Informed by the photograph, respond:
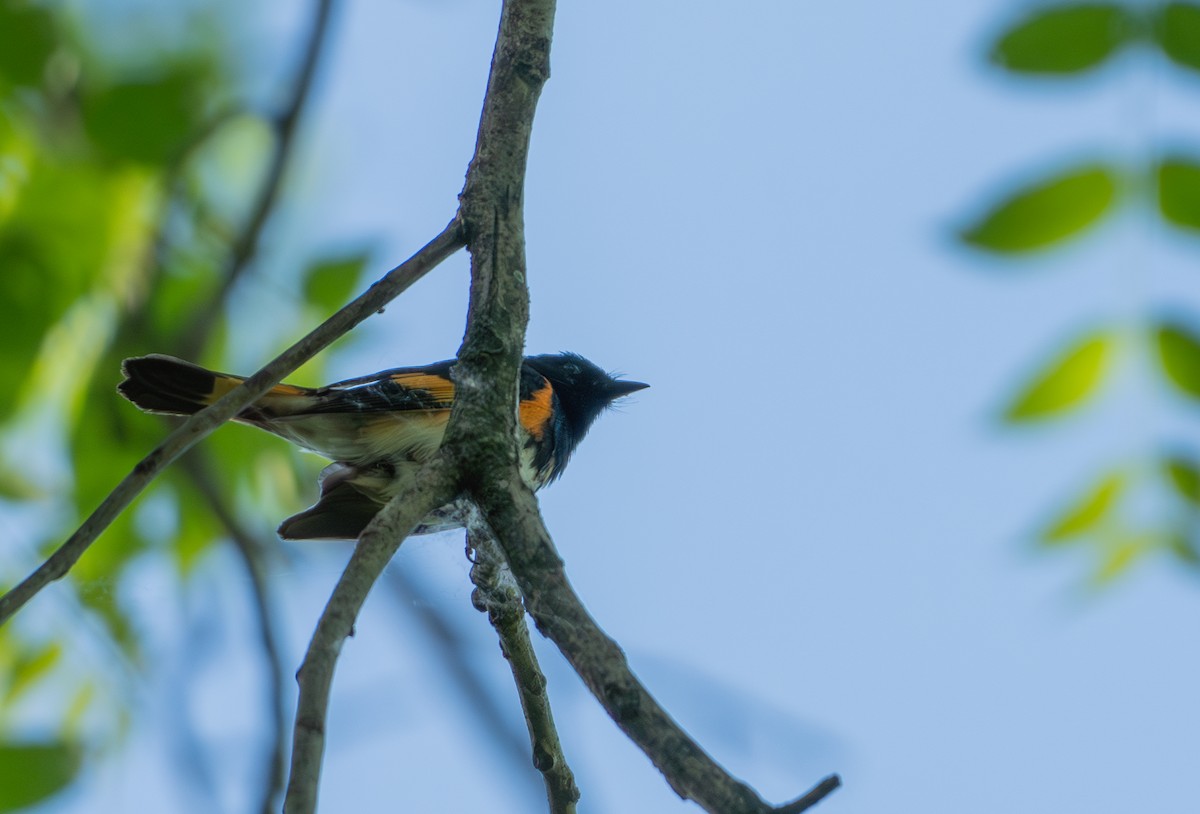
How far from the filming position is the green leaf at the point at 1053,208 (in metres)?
2.33

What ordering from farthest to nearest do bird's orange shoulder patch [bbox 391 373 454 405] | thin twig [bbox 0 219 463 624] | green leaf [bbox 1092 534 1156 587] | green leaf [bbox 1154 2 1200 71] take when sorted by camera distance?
bird's orange shoulder patch [bbox 391 373 454 405] < green leaf [bbox 1092 534 1156 587] < green leaf [bbox 1154 2 1200 71] < thin twig [bbox 0 219 463 624]

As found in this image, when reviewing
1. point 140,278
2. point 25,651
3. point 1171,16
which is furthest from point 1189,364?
point 25,651

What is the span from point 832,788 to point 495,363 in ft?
2.67

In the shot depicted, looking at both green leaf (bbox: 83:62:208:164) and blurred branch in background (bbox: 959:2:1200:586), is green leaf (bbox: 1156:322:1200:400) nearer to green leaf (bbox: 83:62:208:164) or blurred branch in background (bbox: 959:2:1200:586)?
blurred branch in background (bbox: 959:2:1200:586)

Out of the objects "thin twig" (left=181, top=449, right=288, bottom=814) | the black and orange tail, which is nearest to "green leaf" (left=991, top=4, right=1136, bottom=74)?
the black and orange tail

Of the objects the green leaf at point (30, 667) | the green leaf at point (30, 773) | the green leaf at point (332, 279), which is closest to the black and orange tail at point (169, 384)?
the green leaf at point (332, 279)

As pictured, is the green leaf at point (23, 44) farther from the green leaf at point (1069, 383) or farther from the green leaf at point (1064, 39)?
the green leaf at point (1069, 383)

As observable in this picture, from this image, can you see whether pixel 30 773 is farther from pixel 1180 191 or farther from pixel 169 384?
pixel 1180 191

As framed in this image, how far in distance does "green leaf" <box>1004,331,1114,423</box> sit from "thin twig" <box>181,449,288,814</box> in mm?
1919

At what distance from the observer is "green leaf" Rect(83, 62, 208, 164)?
2750mm

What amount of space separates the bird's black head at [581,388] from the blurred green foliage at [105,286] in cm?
124

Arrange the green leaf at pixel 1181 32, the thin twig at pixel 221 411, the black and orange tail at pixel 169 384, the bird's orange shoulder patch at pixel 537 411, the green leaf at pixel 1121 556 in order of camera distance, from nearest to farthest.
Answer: the thin twig at pixel 221 411
the green leaf at pixel 1181 32
the green leaf at pixel 1121 556
the black and orange tail at pixel 169 384
the bird's orange shoulder patch at pixel 537 411

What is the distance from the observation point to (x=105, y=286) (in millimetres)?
3105

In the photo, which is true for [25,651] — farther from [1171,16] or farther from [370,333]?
[1171,16]
